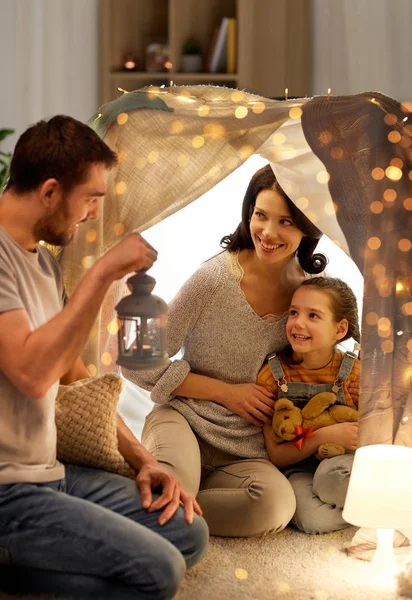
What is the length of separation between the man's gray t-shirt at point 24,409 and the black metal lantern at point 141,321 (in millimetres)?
138

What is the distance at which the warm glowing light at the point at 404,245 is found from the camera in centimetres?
190

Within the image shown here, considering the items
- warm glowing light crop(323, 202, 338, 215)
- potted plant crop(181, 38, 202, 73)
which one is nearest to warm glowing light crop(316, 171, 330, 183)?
warm glowing light crop(323, 202, 338, 215)

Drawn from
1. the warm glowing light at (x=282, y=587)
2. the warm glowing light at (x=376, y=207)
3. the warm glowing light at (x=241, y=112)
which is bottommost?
the warm glowing light at (x=282, y=587)

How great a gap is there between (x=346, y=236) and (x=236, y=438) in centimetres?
55

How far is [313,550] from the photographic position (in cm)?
194

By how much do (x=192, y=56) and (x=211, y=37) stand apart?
154mm

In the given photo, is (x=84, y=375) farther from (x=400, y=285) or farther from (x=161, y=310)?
(x=400, y=285)

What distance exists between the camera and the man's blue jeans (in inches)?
58.2

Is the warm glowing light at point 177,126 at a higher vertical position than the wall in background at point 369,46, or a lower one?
lower

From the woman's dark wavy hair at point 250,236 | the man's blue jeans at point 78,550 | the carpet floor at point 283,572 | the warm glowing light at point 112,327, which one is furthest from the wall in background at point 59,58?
the man's blue jeans at point 78,550

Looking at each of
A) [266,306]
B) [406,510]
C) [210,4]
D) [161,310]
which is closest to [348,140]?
[266,306]

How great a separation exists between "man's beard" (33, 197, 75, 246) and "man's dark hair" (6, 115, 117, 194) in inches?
1.5

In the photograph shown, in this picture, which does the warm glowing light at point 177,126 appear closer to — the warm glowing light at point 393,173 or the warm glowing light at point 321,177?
the warm glowing light at point 321,177

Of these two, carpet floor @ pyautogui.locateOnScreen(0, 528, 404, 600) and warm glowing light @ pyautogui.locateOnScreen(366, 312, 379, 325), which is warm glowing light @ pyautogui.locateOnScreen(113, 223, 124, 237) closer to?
warm glowing light @ pyautogui.locateOnScreen(366, 312, 379, 325)
